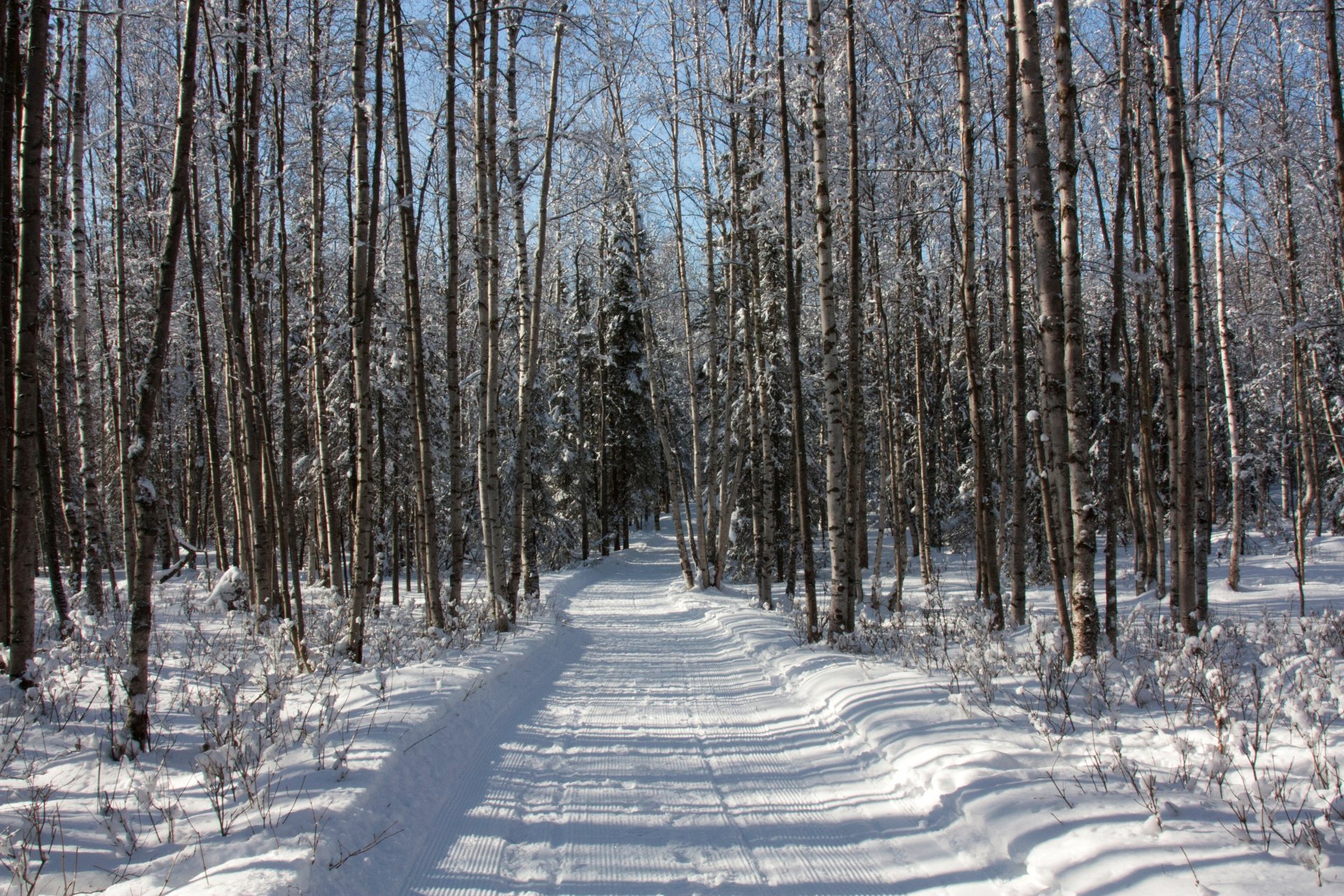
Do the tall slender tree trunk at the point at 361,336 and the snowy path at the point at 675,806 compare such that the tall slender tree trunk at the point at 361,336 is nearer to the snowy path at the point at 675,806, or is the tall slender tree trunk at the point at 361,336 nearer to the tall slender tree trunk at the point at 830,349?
the snowy path at the point at 675,806

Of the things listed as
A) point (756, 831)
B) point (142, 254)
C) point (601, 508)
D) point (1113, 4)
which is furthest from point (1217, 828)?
point (601, 508)

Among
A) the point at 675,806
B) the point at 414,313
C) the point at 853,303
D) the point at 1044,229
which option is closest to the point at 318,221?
the point at 414,313

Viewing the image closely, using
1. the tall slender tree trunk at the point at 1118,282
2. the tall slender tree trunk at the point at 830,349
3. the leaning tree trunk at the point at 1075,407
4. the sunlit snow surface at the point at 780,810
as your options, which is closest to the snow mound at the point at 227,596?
the sunlit snow surface at the point at 780,810

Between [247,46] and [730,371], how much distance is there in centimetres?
1077

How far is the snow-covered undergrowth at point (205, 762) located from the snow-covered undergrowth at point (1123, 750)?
3250 mm

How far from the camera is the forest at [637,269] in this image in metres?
7.02

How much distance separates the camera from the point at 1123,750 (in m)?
4.48

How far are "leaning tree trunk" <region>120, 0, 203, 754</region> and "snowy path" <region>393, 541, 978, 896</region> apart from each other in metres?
2.22

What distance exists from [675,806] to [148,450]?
13.8 feet

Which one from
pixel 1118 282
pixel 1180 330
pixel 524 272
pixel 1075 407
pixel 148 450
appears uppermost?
pixel 524 272

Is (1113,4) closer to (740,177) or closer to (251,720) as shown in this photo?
(740,177)

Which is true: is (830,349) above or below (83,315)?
below

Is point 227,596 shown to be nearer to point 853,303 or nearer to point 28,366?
point 28,366

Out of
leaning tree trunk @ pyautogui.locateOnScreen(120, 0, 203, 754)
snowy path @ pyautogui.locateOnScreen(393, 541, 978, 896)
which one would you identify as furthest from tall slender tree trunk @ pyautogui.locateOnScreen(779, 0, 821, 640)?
leaning tree trunk @ pyautogui.locateOnScreen(120, 0, 203, 754)
